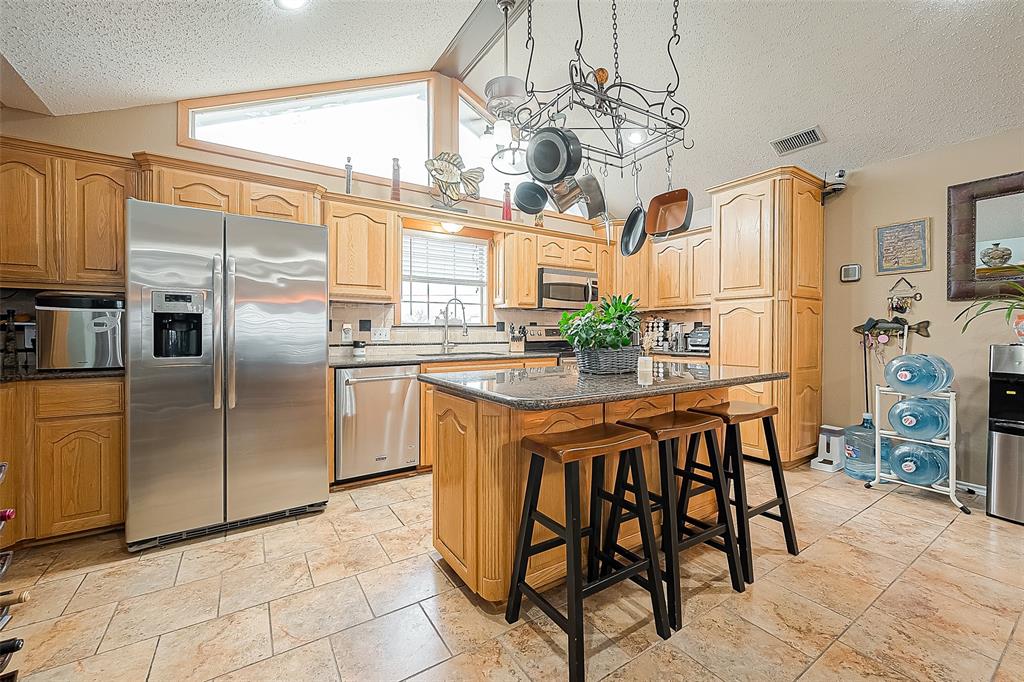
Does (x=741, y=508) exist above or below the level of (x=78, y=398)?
below

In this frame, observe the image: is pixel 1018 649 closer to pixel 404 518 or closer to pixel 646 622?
pixel 646 622

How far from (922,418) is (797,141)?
2265mm

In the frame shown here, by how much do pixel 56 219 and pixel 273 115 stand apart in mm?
1648

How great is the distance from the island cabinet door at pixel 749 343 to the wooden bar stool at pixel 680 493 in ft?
5.62

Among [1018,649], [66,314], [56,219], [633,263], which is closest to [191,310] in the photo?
[66,314]

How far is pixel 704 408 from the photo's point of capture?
2.35 metres

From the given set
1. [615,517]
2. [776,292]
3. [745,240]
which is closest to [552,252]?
[745,240]

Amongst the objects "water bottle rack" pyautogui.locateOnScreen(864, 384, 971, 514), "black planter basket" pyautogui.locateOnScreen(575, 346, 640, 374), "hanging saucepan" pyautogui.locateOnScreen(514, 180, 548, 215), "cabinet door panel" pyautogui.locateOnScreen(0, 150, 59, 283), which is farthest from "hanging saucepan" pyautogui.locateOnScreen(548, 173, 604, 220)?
"cabinet door panel" pyautogui.locateOnScreen(0, 150, 59, 283)

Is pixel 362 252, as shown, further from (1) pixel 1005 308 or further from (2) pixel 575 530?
(1) pixel 1005 308

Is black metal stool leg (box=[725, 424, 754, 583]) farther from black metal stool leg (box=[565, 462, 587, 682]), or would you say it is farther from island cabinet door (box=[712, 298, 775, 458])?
island cabinet door (box=[712, 298, 775, 458])

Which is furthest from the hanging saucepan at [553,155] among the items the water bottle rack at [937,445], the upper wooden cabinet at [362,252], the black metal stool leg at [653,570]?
the water bottle rack at [937,445]

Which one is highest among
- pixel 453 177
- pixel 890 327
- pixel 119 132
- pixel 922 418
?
pixel 453 177

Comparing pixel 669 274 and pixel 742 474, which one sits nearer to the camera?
pixel 742 474

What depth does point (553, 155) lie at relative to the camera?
208 cm
